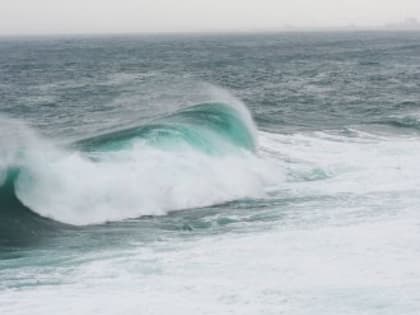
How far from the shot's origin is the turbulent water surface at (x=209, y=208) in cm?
1062

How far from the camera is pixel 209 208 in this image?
16891mm

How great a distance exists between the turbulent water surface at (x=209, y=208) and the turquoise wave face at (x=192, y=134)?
83 millimetres

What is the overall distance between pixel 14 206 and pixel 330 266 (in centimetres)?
871

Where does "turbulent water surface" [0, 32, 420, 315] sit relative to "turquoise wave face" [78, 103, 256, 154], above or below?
below

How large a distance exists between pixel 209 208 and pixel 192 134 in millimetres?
6158

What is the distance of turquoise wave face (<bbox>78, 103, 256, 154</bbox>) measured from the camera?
2142cm

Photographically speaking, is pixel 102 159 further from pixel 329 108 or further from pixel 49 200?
pixel 329 108

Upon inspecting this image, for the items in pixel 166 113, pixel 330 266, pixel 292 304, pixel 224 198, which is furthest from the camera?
pixel 166 113

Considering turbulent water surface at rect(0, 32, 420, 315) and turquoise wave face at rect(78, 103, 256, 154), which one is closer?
turbulent water surface at rect(0, 32, 420, 315)

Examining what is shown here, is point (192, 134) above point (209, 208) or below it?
above

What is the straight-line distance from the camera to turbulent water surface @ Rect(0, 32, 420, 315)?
10.6 m

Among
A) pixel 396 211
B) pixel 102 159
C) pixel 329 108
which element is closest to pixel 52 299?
pixel 396 211

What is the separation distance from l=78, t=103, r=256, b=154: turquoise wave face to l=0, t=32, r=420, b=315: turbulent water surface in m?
0.08

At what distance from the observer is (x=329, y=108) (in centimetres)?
3406
